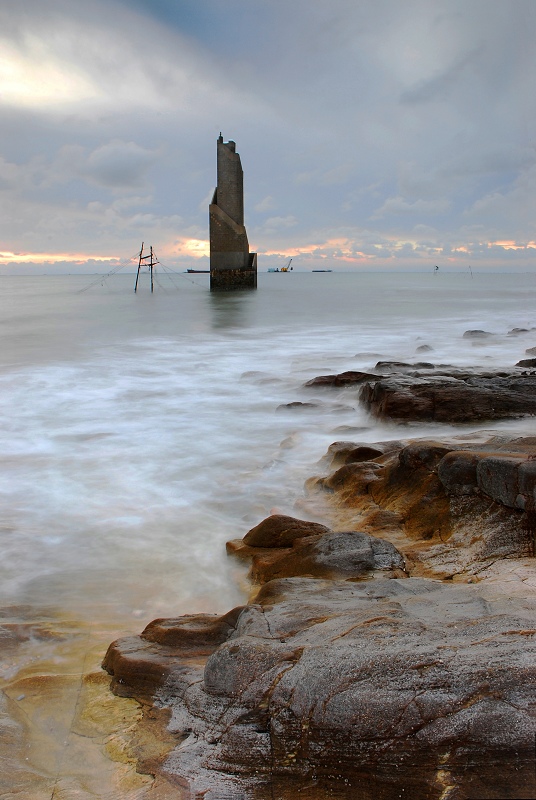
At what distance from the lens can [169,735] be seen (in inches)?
75.2

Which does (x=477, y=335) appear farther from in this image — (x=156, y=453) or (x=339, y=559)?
(x=339, y=559)

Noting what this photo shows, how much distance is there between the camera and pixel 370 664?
1756mm

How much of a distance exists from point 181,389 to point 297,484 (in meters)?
4.82

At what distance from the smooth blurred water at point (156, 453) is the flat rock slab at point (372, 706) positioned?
1308 millimetres

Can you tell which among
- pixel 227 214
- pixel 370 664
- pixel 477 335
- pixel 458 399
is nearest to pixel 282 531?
pixel 370 664

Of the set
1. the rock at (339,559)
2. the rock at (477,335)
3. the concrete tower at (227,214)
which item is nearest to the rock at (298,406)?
the rock at (339,559)

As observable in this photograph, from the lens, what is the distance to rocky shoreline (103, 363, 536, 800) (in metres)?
1.52

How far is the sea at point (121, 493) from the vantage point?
2.21 m

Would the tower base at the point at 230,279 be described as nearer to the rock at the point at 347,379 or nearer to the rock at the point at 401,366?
the rock at the point at 401,366

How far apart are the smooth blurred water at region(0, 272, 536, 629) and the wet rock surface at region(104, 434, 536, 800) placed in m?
0.85

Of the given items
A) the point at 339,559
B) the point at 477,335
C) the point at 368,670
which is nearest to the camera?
the point at 368,670

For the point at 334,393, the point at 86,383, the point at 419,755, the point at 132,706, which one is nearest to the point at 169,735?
the point at 132,706

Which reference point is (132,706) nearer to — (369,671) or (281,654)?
(281,654)

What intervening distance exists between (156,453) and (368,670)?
466 centimetres
